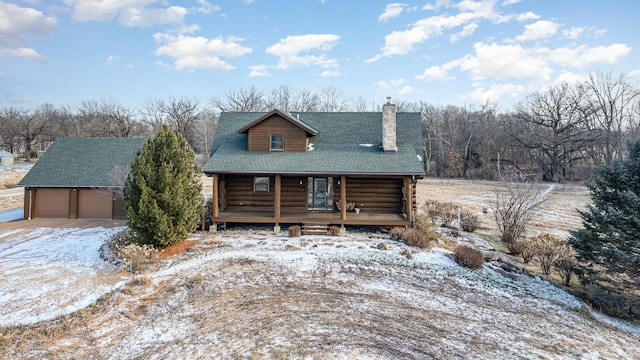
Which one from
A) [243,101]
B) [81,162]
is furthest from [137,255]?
[243,101]

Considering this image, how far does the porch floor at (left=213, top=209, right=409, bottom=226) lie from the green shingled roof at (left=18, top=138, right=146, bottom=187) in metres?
8.35

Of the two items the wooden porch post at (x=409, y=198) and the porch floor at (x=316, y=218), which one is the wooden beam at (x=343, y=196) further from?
the wooden porch post at (x=409, y=198)

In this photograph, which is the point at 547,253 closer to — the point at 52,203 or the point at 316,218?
the point at 316,218

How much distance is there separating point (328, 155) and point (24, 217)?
17829 millimetres

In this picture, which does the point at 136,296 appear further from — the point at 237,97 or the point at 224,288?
the point at 237,97

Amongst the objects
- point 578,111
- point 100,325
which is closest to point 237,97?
point 578,111

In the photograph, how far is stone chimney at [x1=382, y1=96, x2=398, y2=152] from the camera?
642 inches

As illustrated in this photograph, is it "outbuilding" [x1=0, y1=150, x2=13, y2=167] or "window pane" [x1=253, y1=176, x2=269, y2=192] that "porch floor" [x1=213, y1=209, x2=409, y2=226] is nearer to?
"window pane" [x1=253, y1=176, x2=269, y2=192]

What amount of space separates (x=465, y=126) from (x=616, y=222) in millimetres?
45206

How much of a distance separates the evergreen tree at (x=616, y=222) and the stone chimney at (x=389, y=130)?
806 cm

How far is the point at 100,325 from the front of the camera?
7574 millimetres

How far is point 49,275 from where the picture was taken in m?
10.3

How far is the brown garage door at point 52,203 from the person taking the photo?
1906 centimetres

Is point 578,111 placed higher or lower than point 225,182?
higher
